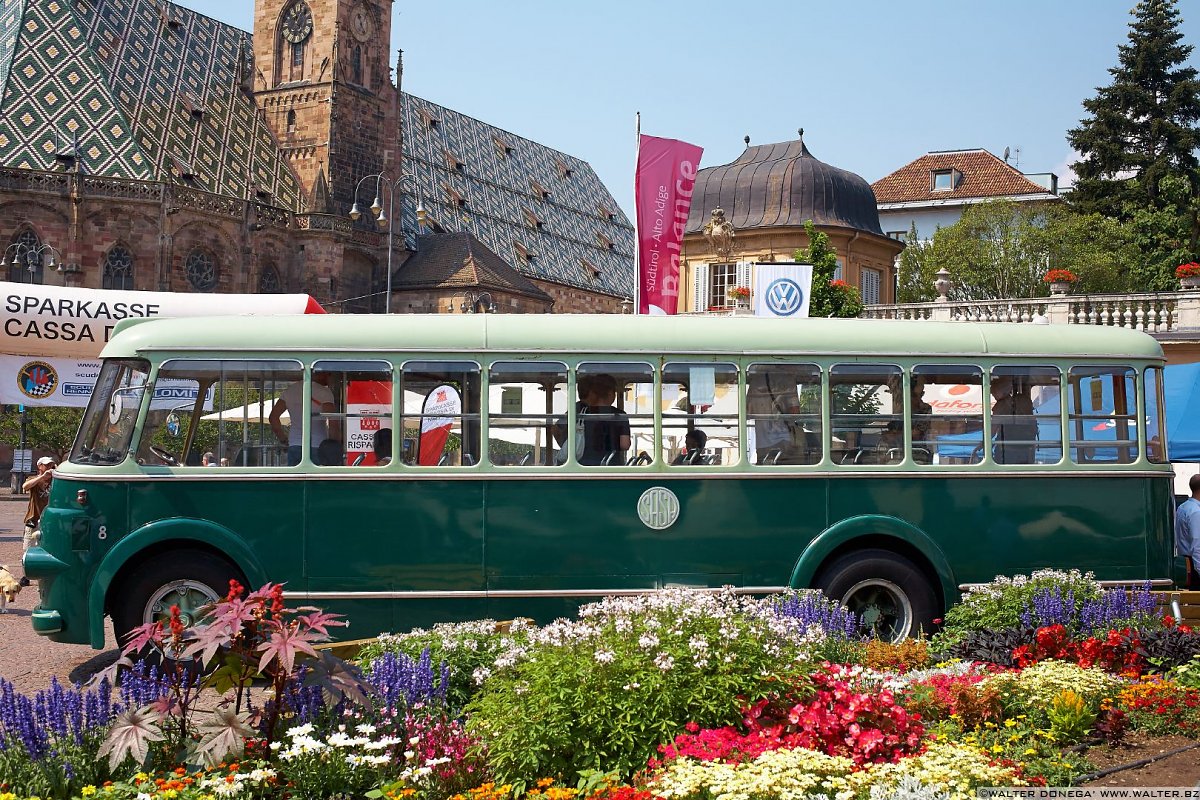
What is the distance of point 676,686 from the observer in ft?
21.8

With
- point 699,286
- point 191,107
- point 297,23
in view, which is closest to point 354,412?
point 699,286

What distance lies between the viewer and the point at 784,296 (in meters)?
21.1

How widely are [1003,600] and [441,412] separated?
480cm

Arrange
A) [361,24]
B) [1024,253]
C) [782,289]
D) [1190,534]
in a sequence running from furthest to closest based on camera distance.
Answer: [361,24]
[1024,253]
[782,289]
[1190,534]

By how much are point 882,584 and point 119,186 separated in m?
52.6

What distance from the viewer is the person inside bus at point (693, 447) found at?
10367mm

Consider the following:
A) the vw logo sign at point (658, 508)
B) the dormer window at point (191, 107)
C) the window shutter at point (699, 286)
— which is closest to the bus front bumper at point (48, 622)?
the vw logo sign at point (658, 508)

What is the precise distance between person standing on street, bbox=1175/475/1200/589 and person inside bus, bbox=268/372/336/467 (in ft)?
26.5

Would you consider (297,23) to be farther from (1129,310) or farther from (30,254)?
(1129,310)

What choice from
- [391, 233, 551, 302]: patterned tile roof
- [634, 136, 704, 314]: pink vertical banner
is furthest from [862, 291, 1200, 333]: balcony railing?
[391, 233, 551, 302]: patterned tile roof

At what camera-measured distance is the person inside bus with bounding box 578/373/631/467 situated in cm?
1029

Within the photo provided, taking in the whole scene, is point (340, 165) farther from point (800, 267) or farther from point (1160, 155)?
point (800, 267)

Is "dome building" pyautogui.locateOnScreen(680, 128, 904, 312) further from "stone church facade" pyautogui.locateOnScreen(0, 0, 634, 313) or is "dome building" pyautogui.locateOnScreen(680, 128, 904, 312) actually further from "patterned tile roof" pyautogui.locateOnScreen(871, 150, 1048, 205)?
"patterned tile roof" pyautogui.locateOnScreen(871, 150, 1048, 205)

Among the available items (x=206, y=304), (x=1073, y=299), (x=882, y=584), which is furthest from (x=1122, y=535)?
(x=1073, y=299)
